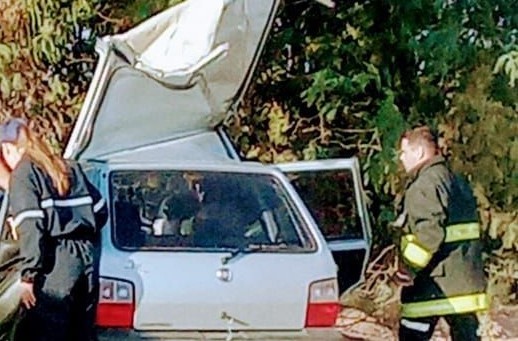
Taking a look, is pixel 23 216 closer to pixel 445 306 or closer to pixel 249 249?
pixel 249 249

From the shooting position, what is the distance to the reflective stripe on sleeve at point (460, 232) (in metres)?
7.58

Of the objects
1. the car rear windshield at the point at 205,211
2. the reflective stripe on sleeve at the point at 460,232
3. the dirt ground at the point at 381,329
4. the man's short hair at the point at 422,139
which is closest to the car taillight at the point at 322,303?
the car rear windshield at the point at 205,211

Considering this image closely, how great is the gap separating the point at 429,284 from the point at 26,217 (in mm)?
2523

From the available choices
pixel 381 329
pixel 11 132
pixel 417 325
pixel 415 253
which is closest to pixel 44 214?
pixel 11 132

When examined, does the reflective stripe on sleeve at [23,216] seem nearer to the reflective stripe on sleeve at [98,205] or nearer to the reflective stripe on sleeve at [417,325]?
the reflective stripe on sleeve at [98,205]

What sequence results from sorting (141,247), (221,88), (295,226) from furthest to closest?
1. (221,88)
2. (295,226)
3. (141,247)

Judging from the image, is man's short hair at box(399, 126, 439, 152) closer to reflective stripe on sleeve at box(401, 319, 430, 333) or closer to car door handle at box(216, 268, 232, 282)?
reflective stripe on sleeve at box(401, 319, 430, 333)

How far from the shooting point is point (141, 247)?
680 centimetres

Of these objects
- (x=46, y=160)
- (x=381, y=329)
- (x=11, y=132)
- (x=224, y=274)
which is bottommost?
(x=381, y=329)

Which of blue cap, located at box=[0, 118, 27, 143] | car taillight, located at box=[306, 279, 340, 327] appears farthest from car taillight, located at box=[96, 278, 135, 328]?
car taillight, located at box=[306, 279, 340, 327]

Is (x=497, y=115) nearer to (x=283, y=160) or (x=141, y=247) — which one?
(x=283, y=160)

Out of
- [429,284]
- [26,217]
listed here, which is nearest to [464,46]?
[429,284]

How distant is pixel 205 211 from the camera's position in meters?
7.30

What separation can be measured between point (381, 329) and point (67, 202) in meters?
4.72
